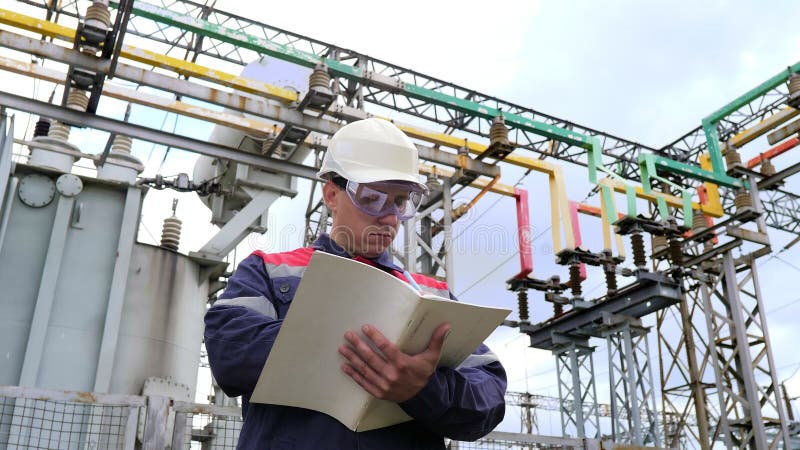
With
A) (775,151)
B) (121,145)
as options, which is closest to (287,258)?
(121,145)

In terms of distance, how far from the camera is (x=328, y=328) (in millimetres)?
1510

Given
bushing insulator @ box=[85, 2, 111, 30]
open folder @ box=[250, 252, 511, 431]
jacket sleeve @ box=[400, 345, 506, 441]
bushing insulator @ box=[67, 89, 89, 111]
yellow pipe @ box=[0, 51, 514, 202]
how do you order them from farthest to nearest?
yellow pipe @ box=[0, 51, 514, 202] < bushing insulator @ box=[67, 89, 89, 111] < bushing insulator @ box=[85, 2, 111, 30] < jacket sleeve @ box=[400, 345, 506, 441] < open folder @ box=[250, 252, 511, 431]

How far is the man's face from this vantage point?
203 centimetres

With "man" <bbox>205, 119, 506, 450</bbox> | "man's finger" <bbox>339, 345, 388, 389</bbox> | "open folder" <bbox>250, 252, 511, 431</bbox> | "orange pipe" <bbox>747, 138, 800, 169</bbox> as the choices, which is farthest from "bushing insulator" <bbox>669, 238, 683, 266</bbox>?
"man's finger" <bbox>339, 345, 388, 389</bbox>

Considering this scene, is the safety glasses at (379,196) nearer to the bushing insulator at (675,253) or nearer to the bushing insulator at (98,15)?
the bushing insulator at (98,15)

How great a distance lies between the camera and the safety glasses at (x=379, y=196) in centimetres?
200

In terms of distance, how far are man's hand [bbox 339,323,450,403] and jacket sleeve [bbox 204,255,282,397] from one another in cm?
23

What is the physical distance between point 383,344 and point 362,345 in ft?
0.18

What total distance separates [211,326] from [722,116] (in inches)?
561

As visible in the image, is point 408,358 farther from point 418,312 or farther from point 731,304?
point 731,304

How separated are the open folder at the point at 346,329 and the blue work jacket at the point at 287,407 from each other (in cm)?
6

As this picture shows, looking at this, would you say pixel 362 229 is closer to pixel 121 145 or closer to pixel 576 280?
pixel 121 145

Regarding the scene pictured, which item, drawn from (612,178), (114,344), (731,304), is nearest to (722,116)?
(612,178)

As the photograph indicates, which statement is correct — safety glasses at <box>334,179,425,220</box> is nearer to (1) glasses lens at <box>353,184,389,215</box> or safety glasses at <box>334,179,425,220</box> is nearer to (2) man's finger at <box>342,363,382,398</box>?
(1) glasses lens at <box>353,184,389,215</box>
